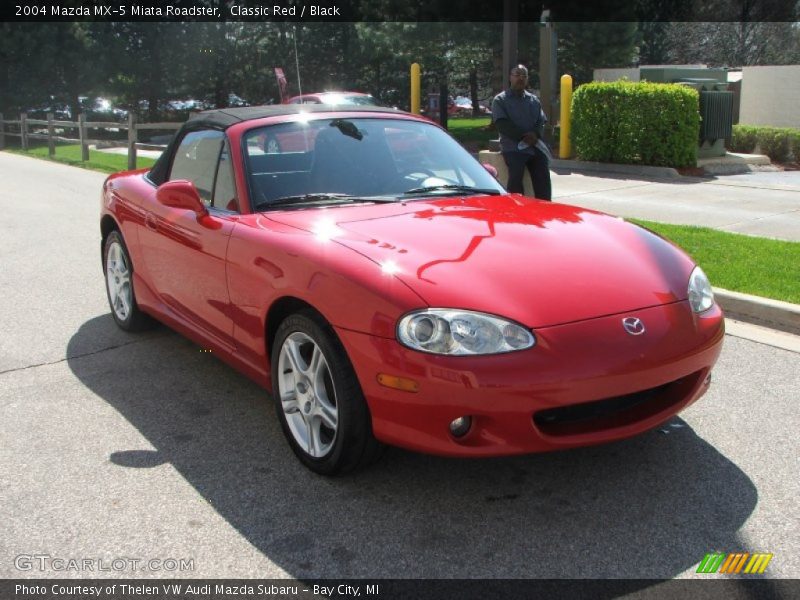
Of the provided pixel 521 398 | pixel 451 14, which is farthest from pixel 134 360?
pixel 451 14

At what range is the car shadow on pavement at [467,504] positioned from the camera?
2.93 m

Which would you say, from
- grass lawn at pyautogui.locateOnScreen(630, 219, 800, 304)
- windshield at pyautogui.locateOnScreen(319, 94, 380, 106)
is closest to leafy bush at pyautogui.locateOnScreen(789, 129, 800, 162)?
windshield at pyautogui.locateOnScreen(319, 94, 380, 106)

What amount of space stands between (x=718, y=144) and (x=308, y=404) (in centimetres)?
1449

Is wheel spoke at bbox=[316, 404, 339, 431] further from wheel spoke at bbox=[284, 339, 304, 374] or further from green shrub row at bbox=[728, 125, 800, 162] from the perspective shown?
green shrub row at bbox=[728, 125, 800, 162]

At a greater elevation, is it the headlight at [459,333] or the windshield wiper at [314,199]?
the windshield wiper at [314,199]

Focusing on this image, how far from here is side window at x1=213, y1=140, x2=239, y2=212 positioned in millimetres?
4344

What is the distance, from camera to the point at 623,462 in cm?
363

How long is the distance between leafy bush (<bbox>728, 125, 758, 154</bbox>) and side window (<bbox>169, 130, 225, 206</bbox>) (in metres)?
14.9

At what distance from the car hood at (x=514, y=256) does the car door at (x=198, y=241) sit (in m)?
0.44

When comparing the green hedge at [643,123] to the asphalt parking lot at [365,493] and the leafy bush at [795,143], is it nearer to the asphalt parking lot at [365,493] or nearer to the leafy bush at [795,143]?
the leafy bush at [795,143]

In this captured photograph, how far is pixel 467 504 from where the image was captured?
3322mm

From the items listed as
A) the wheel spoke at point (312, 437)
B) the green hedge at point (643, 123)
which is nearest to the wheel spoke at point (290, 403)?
the wheel spoke at point (312, 437)

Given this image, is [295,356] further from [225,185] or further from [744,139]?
[744,139]

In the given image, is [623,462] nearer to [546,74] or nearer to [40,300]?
[40,300]
